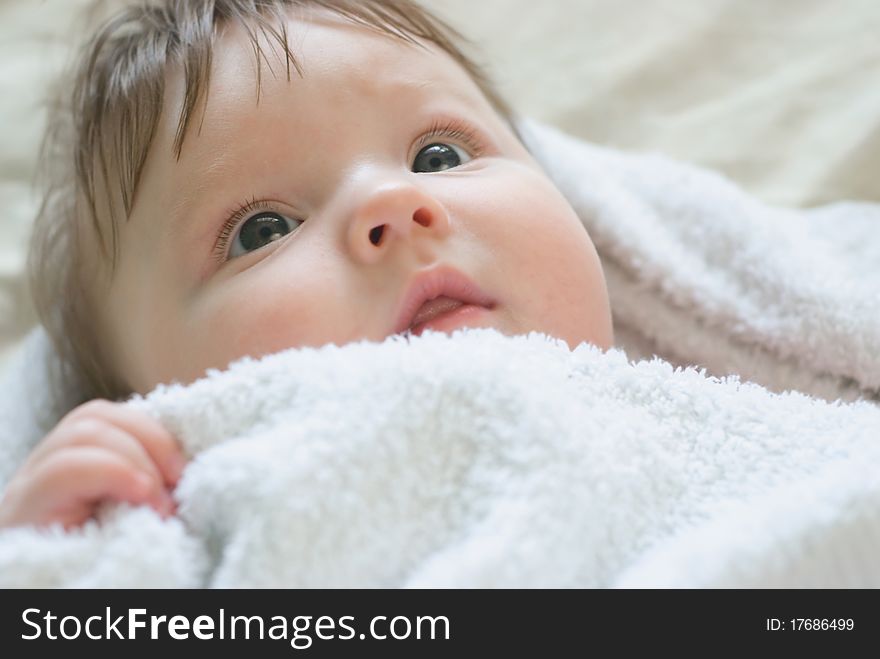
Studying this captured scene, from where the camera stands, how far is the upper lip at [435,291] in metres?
0.80

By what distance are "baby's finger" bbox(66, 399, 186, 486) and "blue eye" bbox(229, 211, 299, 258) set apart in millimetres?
280

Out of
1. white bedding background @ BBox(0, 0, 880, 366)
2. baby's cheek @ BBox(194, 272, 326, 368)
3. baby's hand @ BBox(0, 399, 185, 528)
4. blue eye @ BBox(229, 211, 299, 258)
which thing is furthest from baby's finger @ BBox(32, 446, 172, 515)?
white bedding background @ BBox(0, 0, 880, 366)

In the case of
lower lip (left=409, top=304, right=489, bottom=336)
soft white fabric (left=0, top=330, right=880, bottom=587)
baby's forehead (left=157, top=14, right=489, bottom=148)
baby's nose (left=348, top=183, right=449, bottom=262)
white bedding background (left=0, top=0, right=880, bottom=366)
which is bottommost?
soft white fabric (left=0, top=330, right=880, bottom=587)

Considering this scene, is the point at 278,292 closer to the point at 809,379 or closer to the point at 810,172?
the point at 809,379


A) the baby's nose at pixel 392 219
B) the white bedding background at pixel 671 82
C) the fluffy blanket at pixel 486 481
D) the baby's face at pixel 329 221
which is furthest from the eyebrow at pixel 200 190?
the white bedding background at pixel 671 82

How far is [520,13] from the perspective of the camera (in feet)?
5.21

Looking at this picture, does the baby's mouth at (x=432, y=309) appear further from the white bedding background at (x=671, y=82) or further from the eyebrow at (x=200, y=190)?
the white bedding background at (x=671, y=82)

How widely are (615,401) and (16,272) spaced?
0.91m

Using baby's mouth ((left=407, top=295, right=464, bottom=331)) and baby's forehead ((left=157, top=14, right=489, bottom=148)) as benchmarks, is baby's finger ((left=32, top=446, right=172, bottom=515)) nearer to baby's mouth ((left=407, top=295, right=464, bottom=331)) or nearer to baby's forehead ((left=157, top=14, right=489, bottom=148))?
baby's mouth ((left=407, top=295, right=464, bottom=331))

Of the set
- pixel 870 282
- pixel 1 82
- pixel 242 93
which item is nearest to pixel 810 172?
pixel 870 282

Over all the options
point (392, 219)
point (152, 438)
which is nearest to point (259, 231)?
point (392, 219)

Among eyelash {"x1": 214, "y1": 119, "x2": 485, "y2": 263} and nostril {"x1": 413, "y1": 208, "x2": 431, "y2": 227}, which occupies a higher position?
eyelash {"x1": 214, "y1": 119, "x2": 485, "y2": 263}

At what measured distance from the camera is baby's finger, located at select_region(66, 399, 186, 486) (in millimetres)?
641

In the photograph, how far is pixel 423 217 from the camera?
827 millimetres
